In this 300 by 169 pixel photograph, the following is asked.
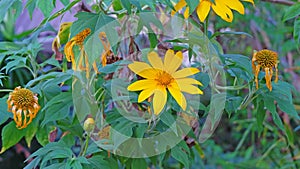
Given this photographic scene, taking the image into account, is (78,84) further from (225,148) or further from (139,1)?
(225,148)

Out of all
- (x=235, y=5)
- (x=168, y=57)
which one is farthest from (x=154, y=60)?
(x=235, y=5)

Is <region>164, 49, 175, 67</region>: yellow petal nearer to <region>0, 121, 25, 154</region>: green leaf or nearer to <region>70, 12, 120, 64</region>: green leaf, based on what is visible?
<region>70, 12, 120, 64</region>: green leaf

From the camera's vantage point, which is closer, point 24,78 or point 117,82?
point 117,82

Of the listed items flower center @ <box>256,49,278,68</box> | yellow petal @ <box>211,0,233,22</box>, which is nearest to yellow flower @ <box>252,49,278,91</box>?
flower center @ <box>256,49,278,68</box>

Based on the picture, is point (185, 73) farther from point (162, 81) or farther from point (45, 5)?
point (45, 5)

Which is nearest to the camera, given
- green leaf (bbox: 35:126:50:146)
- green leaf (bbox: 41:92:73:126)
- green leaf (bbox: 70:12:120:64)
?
green leaf (bbox: 70:12:120:64)

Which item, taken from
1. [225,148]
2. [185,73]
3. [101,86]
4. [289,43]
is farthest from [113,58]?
[225,148]

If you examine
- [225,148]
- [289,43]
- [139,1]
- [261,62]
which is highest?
[139,1]

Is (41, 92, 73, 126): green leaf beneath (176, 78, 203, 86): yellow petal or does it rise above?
beneath
